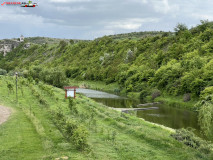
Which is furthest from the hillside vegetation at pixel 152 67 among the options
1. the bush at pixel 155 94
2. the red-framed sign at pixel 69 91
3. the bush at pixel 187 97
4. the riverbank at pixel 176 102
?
the red-framed sign at pixel 69 91

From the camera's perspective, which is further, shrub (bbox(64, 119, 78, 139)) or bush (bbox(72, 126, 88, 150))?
shrub (bbox(64, 119, 78, 139))

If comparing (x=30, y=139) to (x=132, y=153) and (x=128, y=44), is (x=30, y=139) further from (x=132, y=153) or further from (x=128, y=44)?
(x=128, y=44)

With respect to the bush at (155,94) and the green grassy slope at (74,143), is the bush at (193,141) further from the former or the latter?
the bush at (155,94)

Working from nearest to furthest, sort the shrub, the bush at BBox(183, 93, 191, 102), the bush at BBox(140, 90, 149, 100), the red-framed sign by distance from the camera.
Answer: the shrub → the red-framed sign → the bush at BBox(183, 93, 191, 102) → the bush at BBox(140, 90, 149, 100)

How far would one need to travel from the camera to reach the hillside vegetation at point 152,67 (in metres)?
63.3

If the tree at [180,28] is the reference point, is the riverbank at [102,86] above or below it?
below

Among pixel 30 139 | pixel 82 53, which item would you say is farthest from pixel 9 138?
pixel 82 53

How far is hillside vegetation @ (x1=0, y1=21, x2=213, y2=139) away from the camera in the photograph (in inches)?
2493

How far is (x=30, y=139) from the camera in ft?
70.8

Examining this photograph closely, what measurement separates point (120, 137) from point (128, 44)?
114667 mm

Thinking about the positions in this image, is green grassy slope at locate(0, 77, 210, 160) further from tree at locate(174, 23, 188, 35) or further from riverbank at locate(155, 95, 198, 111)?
tree at locate(174, 23, 188, 35)

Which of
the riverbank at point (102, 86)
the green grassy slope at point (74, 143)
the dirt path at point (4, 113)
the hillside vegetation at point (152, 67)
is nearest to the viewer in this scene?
the green grassy slope at point (74, 143)

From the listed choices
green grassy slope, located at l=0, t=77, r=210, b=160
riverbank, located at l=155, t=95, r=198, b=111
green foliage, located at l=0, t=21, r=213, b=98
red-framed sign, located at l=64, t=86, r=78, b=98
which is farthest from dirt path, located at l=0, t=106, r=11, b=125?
green foliage, located at l=0, t=21, r=213, b=98

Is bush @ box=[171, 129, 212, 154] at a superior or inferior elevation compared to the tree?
inferior
